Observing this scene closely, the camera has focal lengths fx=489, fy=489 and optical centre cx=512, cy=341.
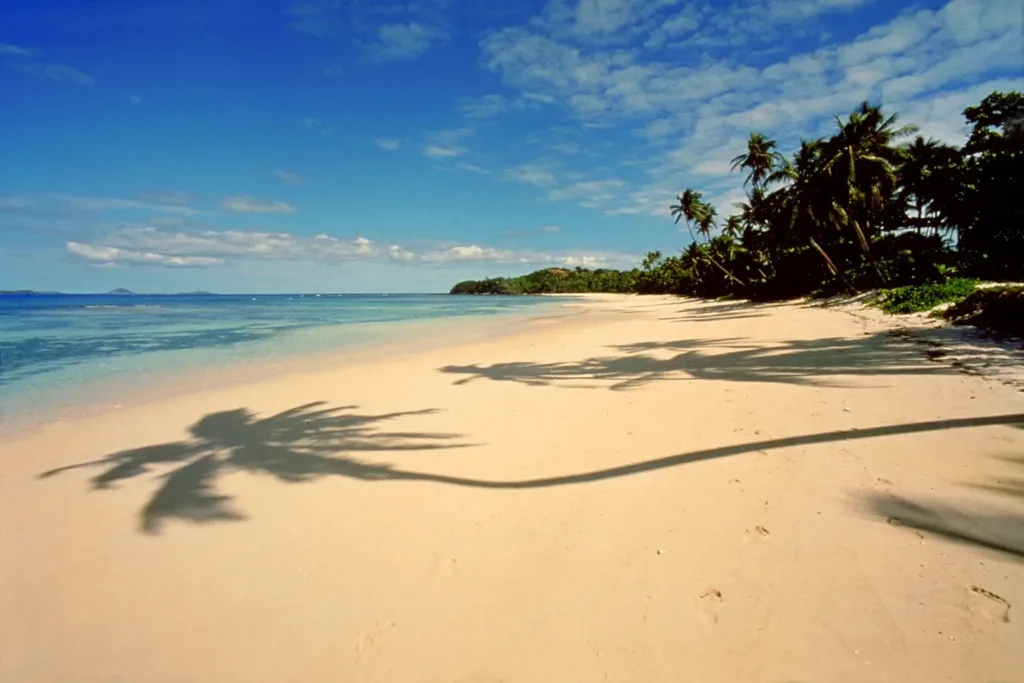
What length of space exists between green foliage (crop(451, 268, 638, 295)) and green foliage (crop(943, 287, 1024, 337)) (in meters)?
98.8

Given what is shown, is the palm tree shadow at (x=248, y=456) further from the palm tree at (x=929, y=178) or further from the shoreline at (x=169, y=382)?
the palm tree at (x=929, y=178)

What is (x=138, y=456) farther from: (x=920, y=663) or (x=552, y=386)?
(x=920, y=663)

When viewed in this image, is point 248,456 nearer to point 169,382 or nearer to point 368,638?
point 368,638

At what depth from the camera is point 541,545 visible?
12.4ft

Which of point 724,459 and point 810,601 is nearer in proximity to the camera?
point 810,601

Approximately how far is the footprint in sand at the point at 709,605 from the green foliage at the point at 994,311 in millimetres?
11027

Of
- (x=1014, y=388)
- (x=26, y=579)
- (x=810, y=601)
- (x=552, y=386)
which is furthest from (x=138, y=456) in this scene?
(x=1014, y=388)

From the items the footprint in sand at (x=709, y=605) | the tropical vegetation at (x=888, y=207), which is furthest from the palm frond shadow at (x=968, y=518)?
the tropical vegetation at (x=888, y=207)

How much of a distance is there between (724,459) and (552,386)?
4788mm

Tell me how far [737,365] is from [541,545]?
8029mm

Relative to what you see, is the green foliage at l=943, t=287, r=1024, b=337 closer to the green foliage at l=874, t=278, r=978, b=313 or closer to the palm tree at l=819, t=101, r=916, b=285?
the green foliage at l=874, t=278, r=978, b=313

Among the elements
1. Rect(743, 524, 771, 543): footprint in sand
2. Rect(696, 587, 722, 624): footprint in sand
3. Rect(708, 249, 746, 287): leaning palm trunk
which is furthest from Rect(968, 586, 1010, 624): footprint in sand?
Rect(708, 249, 746, 287): leaning palm trunk

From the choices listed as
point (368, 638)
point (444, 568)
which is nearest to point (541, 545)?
point (444, 568)

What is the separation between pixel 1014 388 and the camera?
21.9ft
